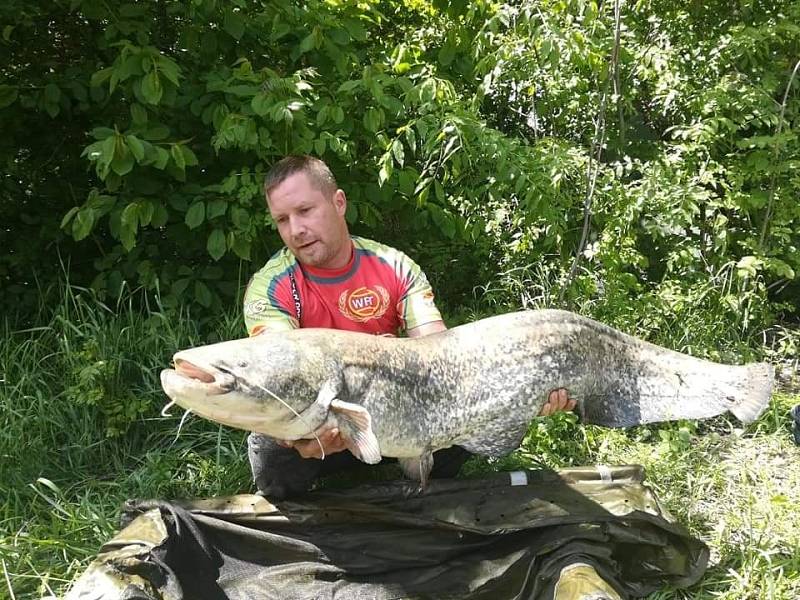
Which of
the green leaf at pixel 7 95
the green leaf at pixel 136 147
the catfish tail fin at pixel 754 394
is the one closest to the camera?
the catfish tail fin at pixel 754 394

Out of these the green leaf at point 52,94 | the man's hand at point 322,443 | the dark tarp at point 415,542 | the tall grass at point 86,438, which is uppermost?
the green leaf at point 52,94

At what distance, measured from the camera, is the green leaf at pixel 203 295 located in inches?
137

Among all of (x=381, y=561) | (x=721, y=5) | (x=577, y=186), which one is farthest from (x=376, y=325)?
(x=721, y=5)

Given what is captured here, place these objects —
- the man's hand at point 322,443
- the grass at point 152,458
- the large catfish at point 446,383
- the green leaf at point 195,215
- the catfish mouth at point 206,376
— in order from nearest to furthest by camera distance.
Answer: the catfish mouth at point 206,376 → the large catfish at point 446,383 → the man's hand at point 322,443 → the grass at point 152,458 → the green leaf at point 195,215

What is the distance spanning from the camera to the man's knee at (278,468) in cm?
246

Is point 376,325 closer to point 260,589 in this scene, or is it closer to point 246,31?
point 260,589

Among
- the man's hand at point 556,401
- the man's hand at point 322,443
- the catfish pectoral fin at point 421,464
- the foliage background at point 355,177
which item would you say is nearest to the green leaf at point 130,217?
the foliage background at point 355,177

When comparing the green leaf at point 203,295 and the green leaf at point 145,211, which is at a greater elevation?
the green leaf at point 145,211

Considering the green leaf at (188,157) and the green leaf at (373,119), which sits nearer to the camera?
the green leaf at (188,157)

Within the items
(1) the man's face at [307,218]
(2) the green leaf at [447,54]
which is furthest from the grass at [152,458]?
(2) the green leaf at [447,54]

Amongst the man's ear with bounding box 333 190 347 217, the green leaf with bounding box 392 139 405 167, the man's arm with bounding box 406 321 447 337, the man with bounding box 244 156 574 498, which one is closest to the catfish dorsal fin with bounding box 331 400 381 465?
the man with bounding box 244 156 574 498

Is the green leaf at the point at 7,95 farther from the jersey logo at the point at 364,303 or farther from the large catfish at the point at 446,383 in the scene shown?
the large catfish at the point at 446,383

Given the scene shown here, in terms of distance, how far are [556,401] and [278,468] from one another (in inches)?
37.9

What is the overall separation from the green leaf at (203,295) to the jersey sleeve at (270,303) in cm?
109
